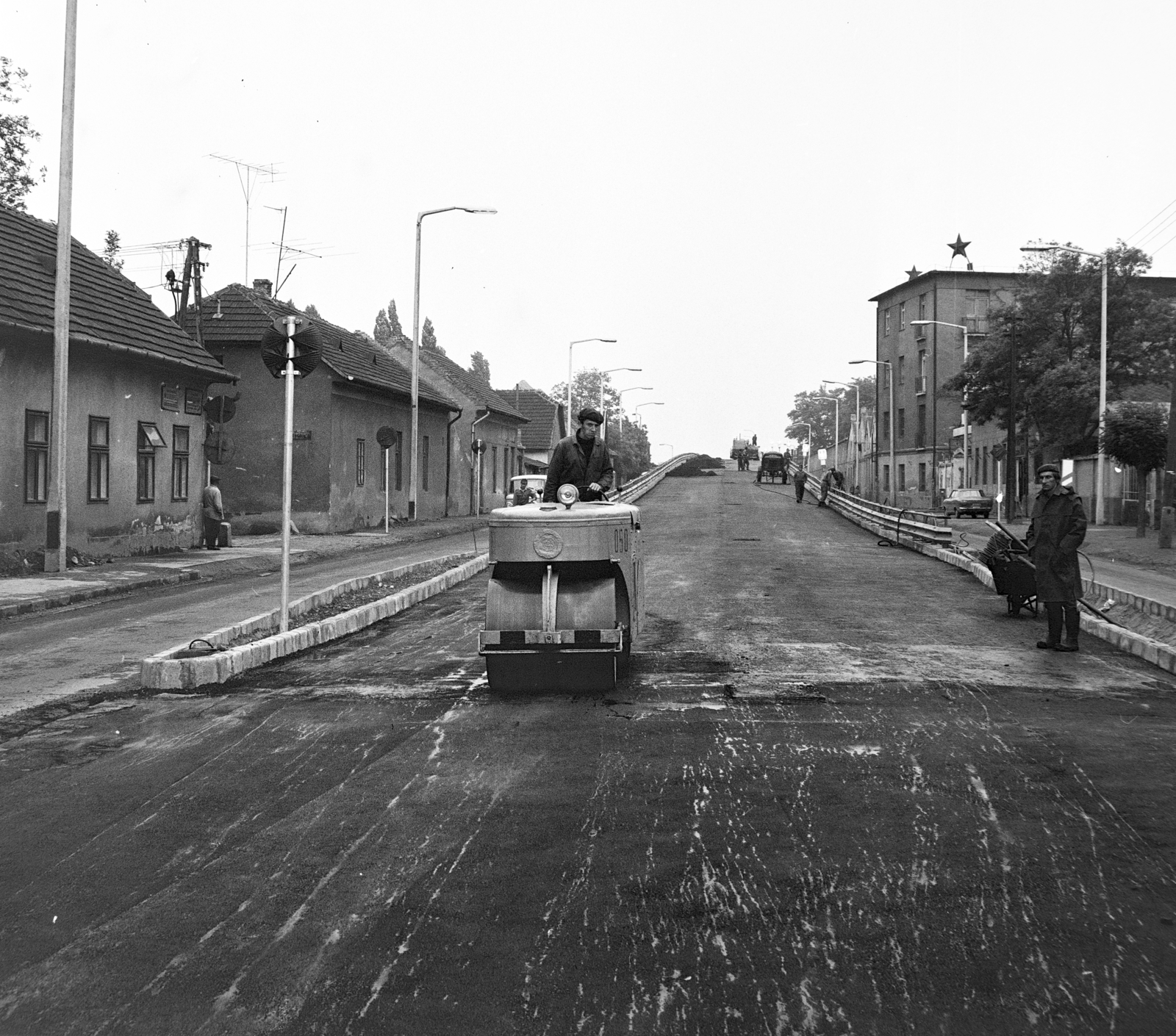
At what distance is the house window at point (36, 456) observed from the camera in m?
21.0

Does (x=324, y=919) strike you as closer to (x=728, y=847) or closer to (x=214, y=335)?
(x=728, y=847)

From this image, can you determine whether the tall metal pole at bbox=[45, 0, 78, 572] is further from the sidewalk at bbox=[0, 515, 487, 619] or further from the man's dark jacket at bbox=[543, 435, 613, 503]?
the man's dark jacket at bbox=[543, 435, 613, 503]

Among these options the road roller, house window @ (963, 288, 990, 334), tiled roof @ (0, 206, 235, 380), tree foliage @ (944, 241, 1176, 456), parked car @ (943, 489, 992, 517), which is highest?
house window @ (963, 288, 990, 334)

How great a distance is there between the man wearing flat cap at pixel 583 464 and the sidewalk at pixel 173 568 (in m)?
8.61

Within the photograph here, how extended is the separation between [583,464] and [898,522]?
67.8ft

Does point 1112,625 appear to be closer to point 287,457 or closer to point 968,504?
point 287,457

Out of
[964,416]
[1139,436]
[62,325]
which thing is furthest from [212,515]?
[964,416]

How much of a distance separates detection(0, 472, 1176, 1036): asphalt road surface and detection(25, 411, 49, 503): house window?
1326cm

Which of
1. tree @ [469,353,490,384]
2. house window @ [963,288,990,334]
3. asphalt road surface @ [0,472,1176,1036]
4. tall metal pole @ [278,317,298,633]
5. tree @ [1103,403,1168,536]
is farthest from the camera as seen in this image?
tree @ [469,353,490,384]

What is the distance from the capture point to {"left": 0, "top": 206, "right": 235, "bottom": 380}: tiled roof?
21.4 meters

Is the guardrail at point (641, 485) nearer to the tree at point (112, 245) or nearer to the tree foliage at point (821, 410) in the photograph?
the tree at point (112, 245)

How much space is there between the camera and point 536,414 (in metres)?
82.0

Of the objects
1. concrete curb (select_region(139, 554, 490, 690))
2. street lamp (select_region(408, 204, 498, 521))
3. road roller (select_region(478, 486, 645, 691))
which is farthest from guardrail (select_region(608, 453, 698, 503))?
road roller (select_region(478, 486, 645, 691))

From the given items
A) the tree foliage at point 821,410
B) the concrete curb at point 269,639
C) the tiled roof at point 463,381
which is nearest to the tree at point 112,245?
the tiled roof at point 463,381
